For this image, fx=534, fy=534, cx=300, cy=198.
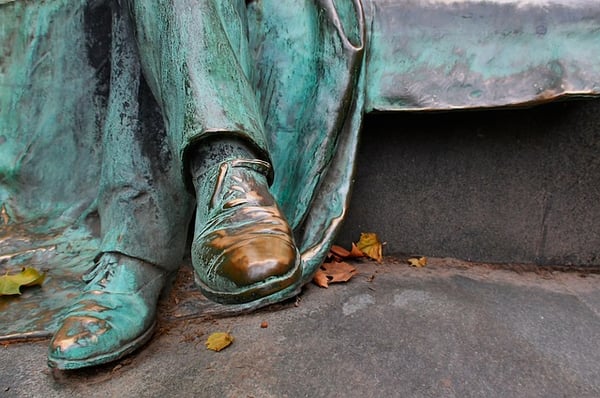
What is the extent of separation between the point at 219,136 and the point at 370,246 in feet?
2.76

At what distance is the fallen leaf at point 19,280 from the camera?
4.79 feet

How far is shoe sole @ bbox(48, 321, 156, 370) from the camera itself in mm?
1103

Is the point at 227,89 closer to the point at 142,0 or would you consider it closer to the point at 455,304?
the point at 142,0

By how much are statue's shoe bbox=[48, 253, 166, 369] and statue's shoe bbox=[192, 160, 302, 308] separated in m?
0.32

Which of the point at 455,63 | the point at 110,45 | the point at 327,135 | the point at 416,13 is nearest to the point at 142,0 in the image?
the point at 110,45

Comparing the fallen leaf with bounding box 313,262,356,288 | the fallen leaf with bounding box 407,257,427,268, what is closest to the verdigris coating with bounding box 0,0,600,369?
the fallen leaf with bounding box 313,262,356,288

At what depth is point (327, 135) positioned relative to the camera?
1463 mm

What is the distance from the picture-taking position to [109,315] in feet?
4.00

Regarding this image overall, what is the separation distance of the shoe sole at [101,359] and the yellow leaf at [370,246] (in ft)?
2.57

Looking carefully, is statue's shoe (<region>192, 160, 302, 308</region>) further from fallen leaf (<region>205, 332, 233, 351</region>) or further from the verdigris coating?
fallen leaf (<region>205, 332, 233, 351</region>)

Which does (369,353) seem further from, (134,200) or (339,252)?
(134,200)

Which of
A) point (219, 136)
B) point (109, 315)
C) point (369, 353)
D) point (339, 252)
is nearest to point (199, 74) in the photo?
point (219, 136)

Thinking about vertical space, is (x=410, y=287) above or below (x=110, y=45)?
below

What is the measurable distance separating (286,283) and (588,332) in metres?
0.85
